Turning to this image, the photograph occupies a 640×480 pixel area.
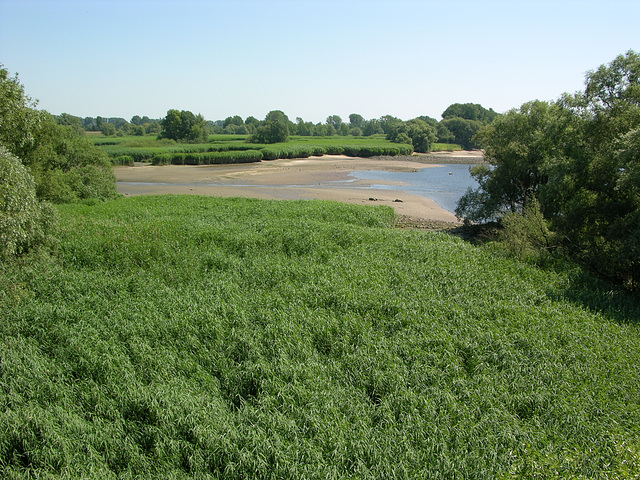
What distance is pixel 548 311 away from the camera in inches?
514

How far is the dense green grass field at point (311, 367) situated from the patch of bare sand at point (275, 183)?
21276 mm

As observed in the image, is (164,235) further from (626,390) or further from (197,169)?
(197,169)

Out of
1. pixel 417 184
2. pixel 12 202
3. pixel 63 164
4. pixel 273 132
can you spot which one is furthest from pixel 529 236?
pixel 273 132

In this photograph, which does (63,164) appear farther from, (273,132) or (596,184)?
(273,132)

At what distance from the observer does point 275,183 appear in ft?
177

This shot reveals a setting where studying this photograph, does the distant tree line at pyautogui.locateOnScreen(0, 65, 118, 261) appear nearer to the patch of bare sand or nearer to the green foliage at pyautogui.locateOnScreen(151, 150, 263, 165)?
the patch of bare sand

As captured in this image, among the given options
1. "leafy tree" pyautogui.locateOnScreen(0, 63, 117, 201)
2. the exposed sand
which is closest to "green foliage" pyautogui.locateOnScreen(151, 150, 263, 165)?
the exposed sand

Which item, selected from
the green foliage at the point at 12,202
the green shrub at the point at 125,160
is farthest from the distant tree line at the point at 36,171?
the green shrub at the point at 125,160

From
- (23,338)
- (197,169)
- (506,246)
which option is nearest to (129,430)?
(23,338)

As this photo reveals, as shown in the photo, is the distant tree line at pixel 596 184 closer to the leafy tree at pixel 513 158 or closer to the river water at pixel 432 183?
the leafy tree at pixel 513 158

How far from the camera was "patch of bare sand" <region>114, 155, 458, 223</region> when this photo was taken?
40.9 metres

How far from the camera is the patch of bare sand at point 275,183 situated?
40.9 metres

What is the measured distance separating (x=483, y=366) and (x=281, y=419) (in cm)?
510

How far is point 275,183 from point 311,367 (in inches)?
1788
